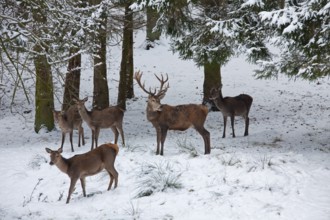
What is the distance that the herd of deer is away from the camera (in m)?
7.89

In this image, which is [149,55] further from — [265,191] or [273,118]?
[265,191]

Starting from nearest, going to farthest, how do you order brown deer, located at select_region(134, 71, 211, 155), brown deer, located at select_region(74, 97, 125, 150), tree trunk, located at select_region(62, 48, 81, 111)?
1. tree trunk, located at select_region(62, 48, 81, 111)
2. brown deer, located at select_region(134, 71, 211, 155)
3. brown deer, located at select_region(74, 97, 125, 150)

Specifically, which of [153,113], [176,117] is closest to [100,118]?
[153,113]

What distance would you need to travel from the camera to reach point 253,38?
37.7ft

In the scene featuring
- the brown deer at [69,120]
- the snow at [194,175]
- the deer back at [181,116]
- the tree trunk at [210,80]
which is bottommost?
the snow at [194,175]

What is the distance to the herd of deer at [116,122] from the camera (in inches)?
311

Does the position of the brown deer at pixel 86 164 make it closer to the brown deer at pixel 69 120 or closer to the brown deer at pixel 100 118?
the brown deer at pixel 100 118

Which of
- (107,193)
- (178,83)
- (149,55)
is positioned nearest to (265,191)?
(107,193)

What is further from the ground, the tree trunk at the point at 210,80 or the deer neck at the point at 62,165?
the tree trunk at the point at 210,80

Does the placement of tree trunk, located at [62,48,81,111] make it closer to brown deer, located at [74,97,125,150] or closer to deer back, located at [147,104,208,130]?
brown deer, located at [74,97,125,150]

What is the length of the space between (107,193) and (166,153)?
7.62 feet

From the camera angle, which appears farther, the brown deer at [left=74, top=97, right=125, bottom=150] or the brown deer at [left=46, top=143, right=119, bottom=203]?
the brown deer at [left=74, top=97, right=125, bottom=150]

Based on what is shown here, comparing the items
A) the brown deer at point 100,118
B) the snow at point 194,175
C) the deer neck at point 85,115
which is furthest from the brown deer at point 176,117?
the deer neck at point 85,115

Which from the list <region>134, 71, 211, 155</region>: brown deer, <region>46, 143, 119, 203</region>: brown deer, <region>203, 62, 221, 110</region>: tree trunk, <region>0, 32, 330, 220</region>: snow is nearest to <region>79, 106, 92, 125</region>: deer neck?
<region>0, 32, 330, 220</region>: snow
